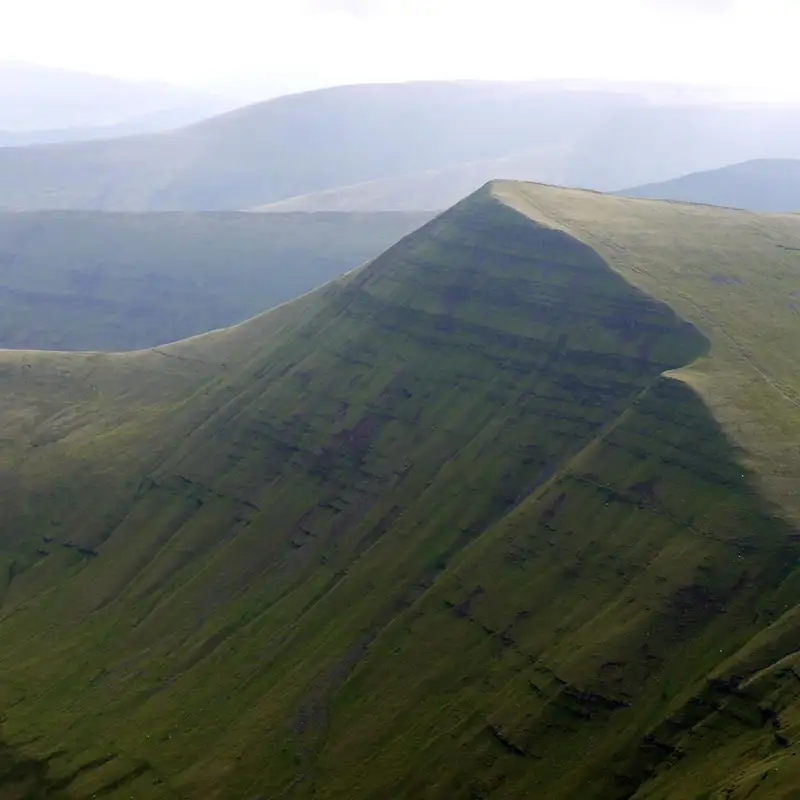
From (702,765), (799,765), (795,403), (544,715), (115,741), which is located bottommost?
(115,741)

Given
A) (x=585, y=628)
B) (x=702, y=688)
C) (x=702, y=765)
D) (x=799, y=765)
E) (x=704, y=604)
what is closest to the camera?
(x=799, y=765)

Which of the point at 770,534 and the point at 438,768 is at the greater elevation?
the point at 770,534

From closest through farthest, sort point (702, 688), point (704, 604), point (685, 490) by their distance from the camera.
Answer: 1. point (702, 688)
2. point (704, 604)
3. point (685, 490)

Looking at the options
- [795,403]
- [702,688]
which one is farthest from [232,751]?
[795,403]

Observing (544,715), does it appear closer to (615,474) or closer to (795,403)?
(615,474)

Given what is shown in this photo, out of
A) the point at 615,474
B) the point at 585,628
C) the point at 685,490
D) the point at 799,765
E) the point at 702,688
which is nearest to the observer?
the point at 799,765

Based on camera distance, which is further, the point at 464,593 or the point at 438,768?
the point at 464,593

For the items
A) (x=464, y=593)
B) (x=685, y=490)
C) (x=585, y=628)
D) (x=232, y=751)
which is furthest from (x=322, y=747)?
(x=685, y=490)

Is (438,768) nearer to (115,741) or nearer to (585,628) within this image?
(585,628)

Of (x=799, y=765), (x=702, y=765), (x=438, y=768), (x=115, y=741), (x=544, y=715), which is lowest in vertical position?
(x=115, y=741)
